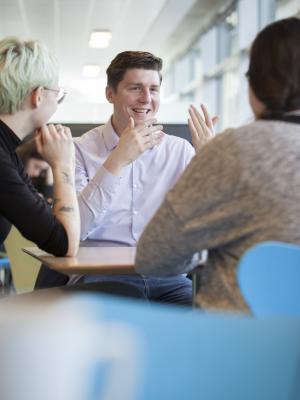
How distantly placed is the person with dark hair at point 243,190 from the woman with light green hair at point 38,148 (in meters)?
0.49

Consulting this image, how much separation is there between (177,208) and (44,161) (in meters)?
0.88

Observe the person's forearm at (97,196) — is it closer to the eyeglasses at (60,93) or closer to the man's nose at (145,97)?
the eyeglasses at (60,93)

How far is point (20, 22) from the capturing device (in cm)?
906

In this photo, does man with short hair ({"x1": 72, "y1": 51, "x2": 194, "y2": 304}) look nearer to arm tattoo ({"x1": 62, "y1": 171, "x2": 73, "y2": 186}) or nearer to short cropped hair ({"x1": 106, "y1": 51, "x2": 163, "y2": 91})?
short cropped hair ({"x1": 106, "y1": 51, "x2": 163, "y2": 91})

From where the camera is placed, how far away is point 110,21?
910 cm

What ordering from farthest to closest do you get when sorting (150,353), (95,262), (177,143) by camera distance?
1. (177,143)
2. (95,262)
3. (150,353)

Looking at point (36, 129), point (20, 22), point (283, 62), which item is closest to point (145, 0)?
point (20, 22)

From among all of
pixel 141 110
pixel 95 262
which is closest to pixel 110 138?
pixel 141 110

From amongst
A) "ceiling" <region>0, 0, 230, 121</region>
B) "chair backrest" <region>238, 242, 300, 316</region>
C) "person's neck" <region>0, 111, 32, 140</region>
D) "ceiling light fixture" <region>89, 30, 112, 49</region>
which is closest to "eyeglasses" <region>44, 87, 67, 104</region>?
"person's neck" <region>0, 111, 32, 140</region>

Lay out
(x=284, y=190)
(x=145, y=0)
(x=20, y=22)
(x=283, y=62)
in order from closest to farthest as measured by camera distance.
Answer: (x=284, y=190), (x=283, y=62), (x=145, y=0), (x=20, y=22)

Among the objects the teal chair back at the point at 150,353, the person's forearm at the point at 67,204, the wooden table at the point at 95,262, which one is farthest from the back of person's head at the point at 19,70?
the teal chair back at the point at 150,353

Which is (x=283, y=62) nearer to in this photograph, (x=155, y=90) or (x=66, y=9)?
(x=155, y=90)

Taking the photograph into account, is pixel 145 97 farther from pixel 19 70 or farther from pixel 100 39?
pixel 100 39

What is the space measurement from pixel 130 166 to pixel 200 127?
0.29m
